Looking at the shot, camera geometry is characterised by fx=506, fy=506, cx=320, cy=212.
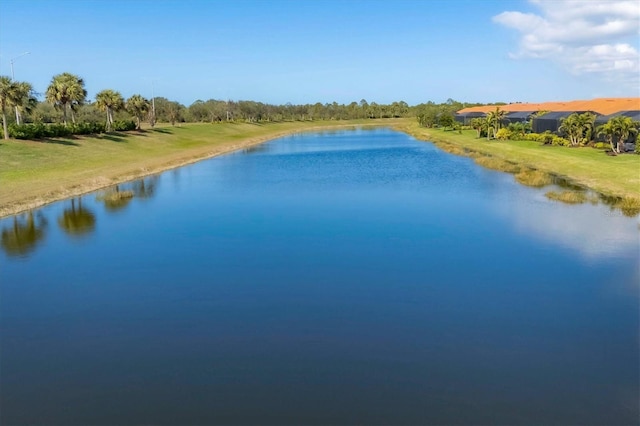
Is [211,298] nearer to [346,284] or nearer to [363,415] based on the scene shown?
[346,284]

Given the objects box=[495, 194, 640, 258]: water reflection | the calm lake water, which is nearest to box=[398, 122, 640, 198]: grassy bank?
box=[495, 194, 640, 258]: water reflection

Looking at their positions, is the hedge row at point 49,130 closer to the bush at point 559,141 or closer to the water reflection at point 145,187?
the water reflection at point 145,187

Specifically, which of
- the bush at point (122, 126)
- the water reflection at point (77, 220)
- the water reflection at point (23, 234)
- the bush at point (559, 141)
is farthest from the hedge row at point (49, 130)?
the bush at point (559, 141)

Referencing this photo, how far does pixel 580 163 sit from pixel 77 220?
42.0 metres

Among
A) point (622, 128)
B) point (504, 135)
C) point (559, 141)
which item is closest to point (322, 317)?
point (622, 128)

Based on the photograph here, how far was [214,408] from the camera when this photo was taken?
34.9 ft

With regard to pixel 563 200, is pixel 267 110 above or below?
above

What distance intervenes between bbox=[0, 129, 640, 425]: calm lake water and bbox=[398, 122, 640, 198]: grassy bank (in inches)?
322

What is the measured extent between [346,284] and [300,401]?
288 inches

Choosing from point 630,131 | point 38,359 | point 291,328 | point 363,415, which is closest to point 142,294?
point 38,359

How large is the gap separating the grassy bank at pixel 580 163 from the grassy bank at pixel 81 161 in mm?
36771

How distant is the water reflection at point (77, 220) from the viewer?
26328mm

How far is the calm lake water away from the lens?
425 inches

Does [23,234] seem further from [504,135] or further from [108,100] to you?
[504,135]
